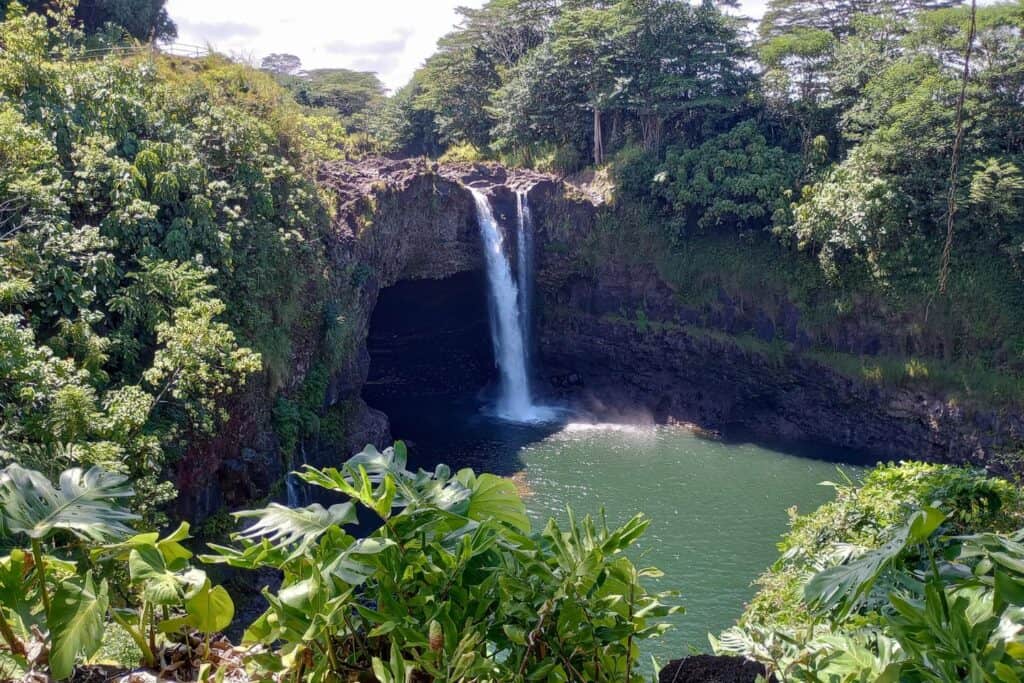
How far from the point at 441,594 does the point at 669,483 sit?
1553 centimetres

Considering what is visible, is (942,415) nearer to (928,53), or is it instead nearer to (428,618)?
(928,53)

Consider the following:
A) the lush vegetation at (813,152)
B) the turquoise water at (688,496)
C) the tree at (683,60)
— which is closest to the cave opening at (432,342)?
the lush vegetation at (813,152)

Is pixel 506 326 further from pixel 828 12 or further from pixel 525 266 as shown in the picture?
pixel 828 12

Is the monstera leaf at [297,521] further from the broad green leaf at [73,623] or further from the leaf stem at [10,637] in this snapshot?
the leaf stem at [10,637]

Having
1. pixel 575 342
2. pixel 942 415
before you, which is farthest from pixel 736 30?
pixel 942 415

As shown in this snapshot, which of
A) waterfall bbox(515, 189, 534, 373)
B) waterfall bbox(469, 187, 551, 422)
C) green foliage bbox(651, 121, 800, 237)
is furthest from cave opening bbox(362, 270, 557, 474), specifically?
green foliage bbox(651, 121, 800, 237)

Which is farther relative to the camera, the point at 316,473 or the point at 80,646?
the point at 316,473

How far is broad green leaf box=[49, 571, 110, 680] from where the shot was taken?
6.90 ft

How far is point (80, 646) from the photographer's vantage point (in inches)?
83.0

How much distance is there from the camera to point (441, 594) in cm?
213

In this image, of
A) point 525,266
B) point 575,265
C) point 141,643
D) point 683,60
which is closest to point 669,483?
point 575,265

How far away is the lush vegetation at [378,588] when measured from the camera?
6.65ft

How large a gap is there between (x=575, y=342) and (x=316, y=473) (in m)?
22.3

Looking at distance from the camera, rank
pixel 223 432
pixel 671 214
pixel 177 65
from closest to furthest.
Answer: pixel 223 432
pixel 177 65
pixel 671 214
